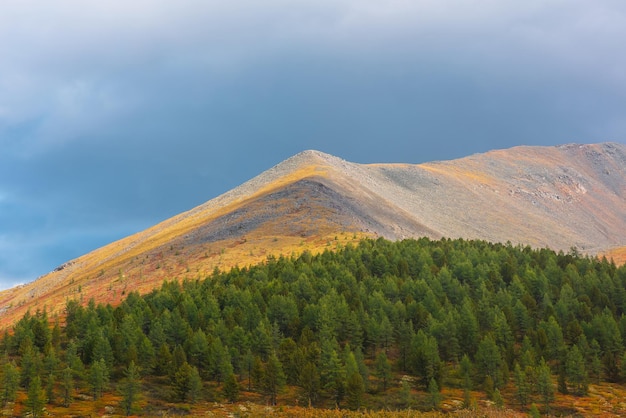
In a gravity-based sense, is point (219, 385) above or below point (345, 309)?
A: below

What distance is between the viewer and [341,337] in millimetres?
90062

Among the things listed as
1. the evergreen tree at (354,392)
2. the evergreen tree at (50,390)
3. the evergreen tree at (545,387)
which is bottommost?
the evergreen tree at (545,387)

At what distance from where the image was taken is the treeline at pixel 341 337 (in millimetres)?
72062

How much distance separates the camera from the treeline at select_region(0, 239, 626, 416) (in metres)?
72.1

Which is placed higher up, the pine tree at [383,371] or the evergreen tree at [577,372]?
the pine tree at [383,371]

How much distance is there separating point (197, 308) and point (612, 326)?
216 ft

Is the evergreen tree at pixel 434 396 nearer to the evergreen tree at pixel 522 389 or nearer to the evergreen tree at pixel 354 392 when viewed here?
the evergreen tree at pixel 354 392

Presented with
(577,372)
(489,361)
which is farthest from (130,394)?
(577,372)

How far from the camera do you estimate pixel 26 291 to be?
189 metres

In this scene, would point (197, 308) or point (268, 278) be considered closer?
point (197, 308)

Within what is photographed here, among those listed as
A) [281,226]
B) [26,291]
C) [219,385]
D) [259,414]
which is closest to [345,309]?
[219,385]

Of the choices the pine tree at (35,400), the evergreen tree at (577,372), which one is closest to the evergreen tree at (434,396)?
the evergreen tree at (577,372)

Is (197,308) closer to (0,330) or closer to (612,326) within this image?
(0,330)

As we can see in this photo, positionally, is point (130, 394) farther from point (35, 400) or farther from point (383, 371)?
point (383, 371)
